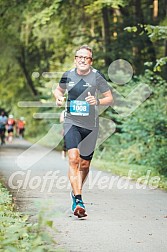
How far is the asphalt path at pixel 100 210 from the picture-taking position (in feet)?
22.6

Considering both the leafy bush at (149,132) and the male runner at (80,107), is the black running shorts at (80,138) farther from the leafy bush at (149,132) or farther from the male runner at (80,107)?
the leafy bush at (149,132)

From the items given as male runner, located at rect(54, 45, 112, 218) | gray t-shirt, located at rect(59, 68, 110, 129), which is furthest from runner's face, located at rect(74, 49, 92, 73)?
gray t-shirt, located at rect(59, 68, 110, 129)

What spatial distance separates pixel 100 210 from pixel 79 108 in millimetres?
1603

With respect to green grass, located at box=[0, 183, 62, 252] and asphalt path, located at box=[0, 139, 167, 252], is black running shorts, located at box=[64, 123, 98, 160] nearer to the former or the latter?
asphalt path, located at box=[0, 139, 167, 252]

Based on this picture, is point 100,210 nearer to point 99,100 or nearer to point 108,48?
point 99,100

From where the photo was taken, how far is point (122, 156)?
2302cm

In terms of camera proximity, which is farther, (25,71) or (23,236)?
(25,71)

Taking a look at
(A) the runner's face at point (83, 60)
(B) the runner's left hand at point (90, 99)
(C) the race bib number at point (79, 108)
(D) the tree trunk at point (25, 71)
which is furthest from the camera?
(D) the tree trunk at point (25, 71)

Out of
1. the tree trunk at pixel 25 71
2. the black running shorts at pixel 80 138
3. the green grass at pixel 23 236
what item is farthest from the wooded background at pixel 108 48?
the green grass at pixel 23 236

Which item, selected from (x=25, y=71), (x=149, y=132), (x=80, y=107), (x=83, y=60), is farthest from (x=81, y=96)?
(x=25, y=71)

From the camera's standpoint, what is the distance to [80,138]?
902 centimetres

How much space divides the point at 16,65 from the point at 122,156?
70.2 ft

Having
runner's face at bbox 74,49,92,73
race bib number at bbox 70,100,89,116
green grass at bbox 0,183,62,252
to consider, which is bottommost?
green grass at bbox 0,183,62,252

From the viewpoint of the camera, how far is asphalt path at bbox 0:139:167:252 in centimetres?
689
